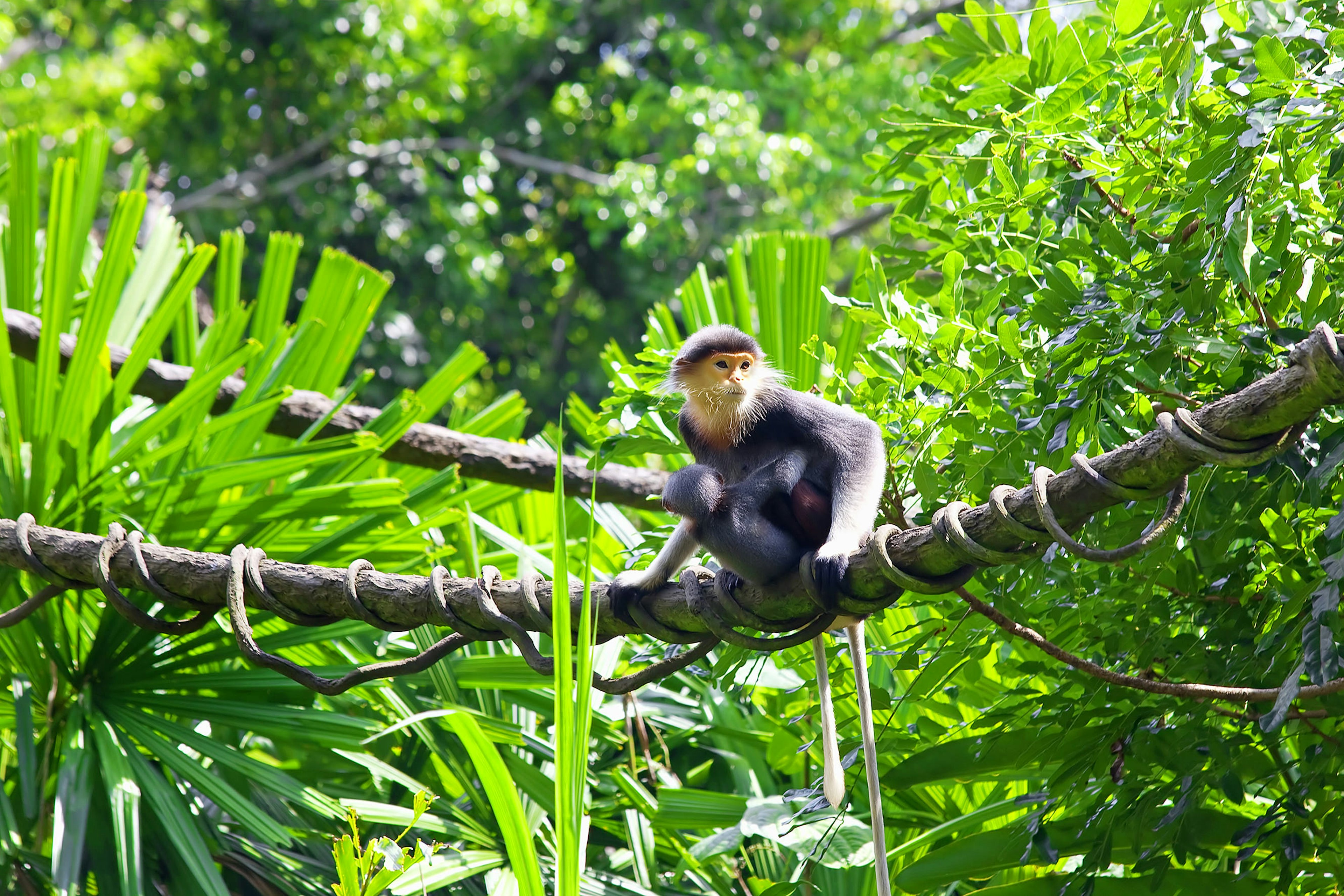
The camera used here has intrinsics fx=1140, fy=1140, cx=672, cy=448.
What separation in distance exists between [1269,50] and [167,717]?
2.24 meters

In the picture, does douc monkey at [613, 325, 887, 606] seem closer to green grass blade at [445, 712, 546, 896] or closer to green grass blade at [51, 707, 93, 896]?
green grass blade at [445, 712, 546, 896]

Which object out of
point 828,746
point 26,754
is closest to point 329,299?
point 26,754

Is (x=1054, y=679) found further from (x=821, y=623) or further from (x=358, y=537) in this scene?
(x=358, y=537)

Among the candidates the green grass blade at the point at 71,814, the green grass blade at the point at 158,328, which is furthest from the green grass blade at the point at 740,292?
the green grass blade at the point at 71,814

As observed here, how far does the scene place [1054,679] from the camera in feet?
5.62

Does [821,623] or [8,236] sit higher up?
[8,236]

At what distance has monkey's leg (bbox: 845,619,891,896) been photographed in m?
1.49

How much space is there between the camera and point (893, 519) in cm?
179

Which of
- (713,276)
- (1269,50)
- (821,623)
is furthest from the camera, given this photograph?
(713,276)

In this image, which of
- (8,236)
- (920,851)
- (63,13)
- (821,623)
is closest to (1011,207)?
(821,623)

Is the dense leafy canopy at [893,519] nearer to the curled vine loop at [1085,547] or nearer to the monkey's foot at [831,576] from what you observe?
the curled vine loop at [1085,547]

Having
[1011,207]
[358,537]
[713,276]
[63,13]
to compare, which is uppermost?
[63,13]

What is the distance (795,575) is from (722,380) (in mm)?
367

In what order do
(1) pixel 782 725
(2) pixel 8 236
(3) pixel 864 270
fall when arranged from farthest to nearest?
(2) pixel 8 236 → (1) pixel 782 725 → (3) pixel 864 270
